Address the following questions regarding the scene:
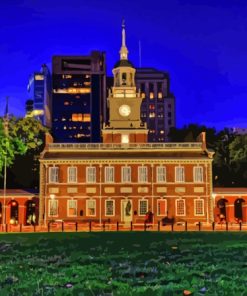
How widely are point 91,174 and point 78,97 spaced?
13061cm

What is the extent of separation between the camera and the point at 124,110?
6644cm

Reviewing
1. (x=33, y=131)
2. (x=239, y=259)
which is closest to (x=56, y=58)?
(x=33, y=131)

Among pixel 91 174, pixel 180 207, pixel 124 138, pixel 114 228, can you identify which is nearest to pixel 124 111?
pixel 124 138

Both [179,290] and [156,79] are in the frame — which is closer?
[179,290]

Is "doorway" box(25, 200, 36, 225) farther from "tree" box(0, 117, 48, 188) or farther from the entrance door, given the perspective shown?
the entrance door

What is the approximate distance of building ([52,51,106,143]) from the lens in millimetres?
183125

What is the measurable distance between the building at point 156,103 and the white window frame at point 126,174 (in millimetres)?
119330

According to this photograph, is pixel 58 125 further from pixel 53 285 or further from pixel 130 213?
pixel 53 285

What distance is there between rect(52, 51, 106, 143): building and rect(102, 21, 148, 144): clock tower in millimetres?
114315

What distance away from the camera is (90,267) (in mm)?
11281

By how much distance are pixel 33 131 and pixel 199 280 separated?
6810 cm

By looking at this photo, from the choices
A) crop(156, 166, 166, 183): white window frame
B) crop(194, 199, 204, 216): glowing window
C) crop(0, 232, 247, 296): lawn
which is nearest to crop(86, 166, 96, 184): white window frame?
→ crop(156, 166, 166, 183): white window frame

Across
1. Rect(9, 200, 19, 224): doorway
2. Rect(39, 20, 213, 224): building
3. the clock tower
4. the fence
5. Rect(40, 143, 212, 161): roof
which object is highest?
the clock tower

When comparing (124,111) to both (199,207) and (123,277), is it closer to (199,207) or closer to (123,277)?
(199,207)
